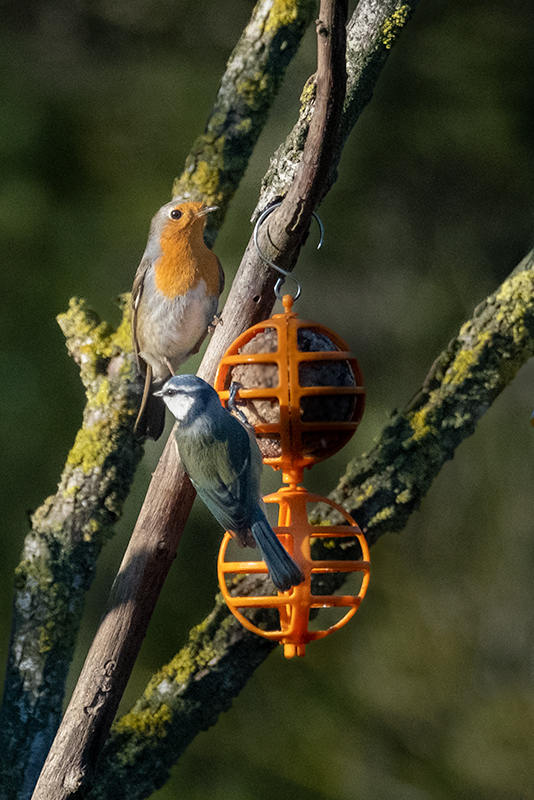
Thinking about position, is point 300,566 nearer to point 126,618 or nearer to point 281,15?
point 126,618

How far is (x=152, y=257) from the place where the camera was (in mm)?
1245

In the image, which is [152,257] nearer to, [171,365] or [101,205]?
[171,365]

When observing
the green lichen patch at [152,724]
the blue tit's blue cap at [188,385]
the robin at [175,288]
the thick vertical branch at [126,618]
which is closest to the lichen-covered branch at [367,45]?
the robin at [175,288]

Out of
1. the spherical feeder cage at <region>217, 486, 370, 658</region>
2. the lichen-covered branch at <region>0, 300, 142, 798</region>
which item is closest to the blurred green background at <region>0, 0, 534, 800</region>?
the lichen-covered branch at <region>0, 300, 142, 798</region>

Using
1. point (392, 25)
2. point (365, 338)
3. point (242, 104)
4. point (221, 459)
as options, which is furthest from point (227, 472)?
point (365, 338)

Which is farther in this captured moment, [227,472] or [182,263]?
[182,263]

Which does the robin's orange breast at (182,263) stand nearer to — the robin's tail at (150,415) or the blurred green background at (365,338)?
the robin's tail at (150,415)

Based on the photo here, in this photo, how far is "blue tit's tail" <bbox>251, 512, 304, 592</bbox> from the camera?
0.91 meters

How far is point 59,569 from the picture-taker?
1455 millimetres

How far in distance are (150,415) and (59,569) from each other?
339 mm

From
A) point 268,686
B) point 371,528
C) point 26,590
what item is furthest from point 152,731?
point 268,686

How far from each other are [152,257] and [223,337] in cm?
17

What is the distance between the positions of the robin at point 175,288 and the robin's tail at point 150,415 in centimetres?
9

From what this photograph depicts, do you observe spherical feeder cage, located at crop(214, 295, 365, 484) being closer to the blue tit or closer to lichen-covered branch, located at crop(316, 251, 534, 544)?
the blue tit
